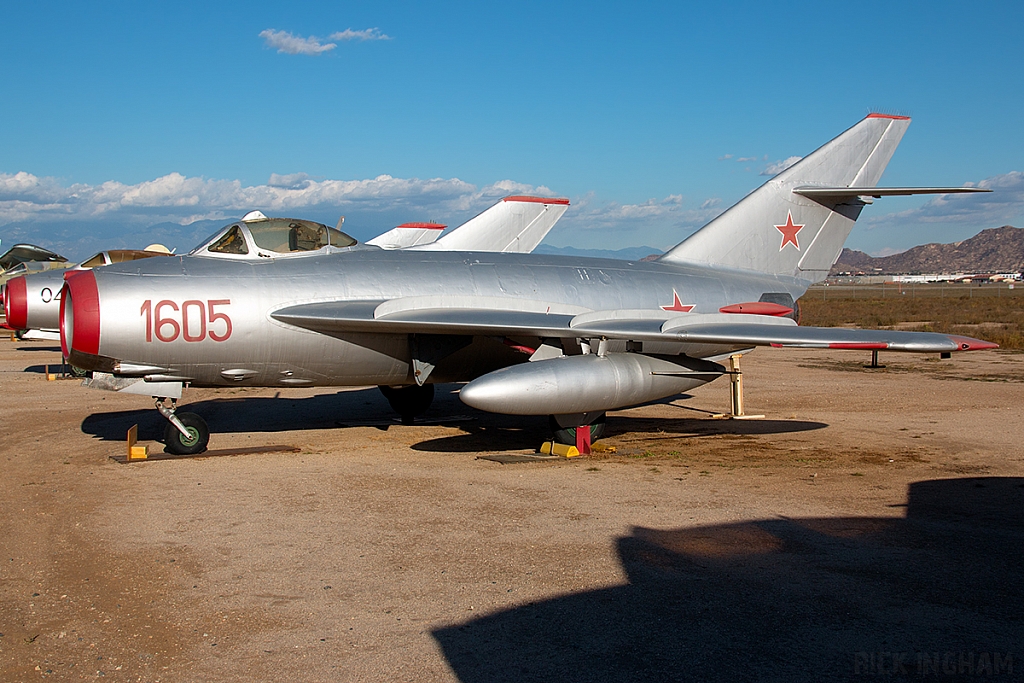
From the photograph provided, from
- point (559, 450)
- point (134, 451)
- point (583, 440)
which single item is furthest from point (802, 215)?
point (134, 451)

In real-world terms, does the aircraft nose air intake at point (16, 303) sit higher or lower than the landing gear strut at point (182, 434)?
higher

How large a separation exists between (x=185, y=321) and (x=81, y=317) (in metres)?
1.04

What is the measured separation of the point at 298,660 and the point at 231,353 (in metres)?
5.77

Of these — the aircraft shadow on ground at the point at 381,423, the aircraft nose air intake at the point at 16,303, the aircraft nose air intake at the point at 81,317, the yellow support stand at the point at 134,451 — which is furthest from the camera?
the aircraft nose air intake at the point at 16,303

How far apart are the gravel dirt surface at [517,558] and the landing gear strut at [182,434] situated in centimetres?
46

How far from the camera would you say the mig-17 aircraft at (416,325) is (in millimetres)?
9133

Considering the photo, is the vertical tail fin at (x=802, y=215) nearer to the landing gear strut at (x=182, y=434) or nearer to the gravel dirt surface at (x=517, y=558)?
the gravel dirt surface at (x=517, y=558)

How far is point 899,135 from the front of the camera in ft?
41.6

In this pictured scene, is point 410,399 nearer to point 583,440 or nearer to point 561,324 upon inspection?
point 583,440

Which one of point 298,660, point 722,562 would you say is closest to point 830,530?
point 722,562

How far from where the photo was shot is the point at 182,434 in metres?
10.0

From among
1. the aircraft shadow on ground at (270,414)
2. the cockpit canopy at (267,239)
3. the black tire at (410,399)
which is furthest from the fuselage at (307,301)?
the aircraft shadow on ground at (270,414)

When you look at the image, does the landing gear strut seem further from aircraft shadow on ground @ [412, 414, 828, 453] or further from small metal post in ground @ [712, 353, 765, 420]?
small metal post in ground @ [712, 353, 765, 420]

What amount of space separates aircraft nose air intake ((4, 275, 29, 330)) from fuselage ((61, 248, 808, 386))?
198 inches
